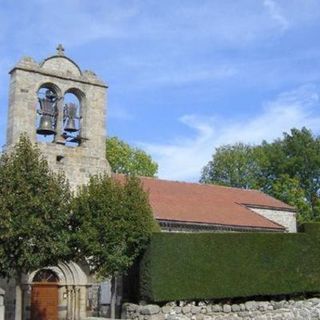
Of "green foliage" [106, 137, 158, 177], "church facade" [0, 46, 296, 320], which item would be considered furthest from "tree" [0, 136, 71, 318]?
"green foliage" [106, 137, 158, 177]

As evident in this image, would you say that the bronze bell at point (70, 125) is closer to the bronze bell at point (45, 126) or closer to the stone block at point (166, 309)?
the bronze bell at point (45, 126)

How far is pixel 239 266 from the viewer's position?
67.6 feet

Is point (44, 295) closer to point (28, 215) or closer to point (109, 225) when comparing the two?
point (109, 225)

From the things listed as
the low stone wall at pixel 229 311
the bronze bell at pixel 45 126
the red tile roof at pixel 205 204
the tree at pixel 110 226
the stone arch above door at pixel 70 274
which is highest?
the bronze bell at pixel 45 126

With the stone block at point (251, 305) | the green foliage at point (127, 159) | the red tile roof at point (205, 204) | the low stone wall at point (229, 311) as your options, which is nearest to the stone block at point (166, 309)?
the low stone wall at point (229, 311)

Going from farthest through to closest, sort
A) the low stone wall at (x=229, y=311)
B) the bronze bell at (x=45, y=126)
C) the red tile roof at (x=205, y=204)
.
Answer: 1. the red tile roof at (x=205, y=204)
2. the bronze bell at (x=45, y=126)
3. the low stone wall at (x=229, y=311)

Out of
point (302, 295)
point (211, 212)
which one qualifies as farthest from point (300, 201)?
point (302, 295)

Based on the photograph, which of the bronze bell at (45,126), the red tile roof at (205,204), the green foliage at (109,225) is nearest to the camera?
the green foliage at (109,225)

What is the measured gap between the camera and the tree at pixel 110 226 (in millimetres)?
19000

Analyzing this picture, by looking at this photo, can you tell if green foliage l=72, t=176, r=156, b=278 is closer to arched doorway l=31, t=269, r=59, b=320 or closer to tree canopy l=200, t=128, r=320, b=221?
arched doorway l=31, t=269, r=59, b=320

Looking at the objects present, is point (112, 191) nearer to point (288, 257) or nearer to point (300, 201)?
point (288, 257)

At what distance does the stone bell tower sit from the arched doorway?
3.59 m

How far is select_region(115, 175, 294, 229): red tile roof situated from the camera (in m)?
27.2

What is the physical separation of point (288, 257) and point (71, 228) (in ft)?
26.9
